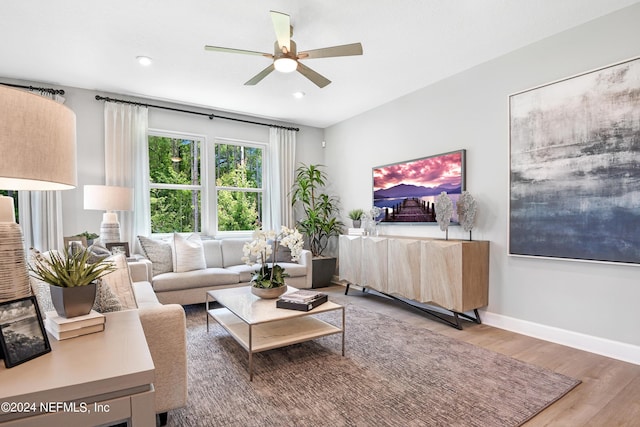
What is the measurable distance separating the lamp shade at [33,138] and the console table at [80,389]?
1.66 ft

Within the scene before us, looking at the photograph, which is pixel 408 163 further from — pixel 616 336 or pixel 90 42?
pixel 90 42

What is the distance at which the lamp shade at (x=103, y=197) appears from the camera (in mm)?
3627

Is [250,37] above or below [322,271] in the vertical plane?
above

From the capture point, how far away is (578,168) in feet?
8.94

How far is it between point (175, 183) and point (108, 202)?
1.24 m

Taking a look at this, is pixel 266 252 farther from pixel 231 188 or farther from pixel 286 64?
pixel 231 188

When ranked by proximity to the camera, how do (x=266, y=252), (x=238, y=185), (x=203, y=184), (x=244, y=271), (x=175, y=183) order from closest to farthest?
(x=266, y=252)
(x=244, y=271)
(x=175, y=183)
(x=203, y=184)
(x=238, y=185)

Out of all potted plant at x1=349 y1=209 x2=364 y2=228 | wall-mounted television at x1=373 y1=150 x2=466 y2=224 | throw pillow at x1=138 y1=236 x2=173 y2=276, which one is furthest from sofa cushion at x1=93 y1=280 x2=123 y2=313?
potted plant at x1=349 y1=209 x2=364 y2=228

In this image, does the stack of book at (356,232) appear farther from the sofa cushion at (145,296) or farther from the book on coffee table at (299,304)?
the sofa cushion at (145,296)

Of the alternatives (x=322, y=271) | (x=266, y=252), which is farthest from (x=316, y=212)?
(x=266, y=252)

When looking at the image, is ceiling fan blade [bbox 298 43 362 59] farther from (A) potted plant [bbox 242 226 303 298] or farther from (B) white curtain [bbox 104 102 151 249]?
(B) white curtain [bbox 104 102 151 249]

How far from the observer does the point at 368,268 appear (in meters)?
4.31

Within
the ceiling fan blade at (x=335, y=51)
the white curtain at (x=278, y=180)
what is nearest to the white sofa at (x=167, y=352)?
the ceiling fan blade at (x=335, y=51)

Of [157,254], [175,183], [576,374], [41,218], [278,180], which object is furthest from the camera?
[278,180]
